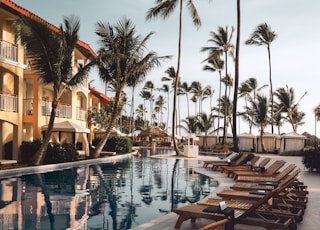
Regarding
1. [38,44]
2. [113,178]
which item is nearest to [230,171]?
[113,178]

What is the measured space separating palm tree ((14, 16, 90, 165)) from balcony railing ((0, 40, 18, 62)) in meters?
1.45

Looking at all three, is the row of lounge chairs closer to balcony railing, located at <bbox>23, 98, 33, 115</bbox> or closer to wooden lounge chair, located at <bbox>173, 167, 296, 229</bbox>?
wooden lounge chair, located at <bbox>173, 167, 296, 229</bbox>

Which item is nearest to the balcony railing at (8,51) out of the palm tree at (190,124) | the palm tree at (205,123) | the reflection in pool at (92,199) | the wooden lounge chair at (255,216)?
the reflection in pool at (92,199)

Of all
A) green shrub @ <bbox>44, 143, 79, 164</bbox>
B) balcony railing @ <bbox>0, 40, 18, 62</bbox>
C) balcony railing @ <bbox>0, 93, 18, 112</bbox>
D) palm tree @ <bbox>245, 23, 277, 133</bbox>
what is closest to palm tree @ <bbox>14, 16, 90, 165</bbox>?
green shrub @ <bbox>44, 143, 79, 164</bbox>

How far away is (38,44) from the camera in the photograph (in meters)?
16.5

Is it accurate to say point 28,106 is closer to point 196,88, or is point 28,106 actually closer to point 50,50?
point 50,50

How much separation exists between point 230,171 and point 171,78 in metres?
36.8

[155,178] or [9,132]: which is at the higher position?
[9,132]

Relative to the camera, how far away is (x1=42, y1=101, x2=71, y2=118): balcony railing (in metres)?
21.8

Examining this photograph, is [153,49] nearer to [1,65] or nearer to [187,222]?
[1,65]

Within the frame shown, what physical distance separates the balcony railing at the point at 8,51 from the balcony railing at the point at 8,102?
2.05 meters

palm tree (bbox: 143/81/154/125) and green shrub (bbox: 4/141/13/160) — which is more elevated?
palm tree (bbox: 143/81/154/125)

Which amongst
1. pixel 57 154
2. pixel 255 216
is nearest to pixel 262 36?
pixel 57 154

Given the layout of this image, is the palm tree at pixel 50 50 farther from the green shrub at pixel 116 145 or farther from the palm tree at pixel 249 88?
the palm tree at pixel 249 88
